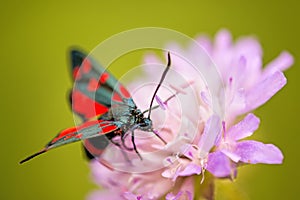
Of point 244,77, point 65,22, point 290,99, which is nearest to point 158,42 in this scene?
point 244,77

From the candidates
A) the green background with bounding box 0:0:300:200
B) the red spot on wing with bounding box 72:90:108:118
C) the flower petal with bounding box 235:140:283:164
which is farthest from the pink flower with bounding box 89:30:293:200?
the green background with bounding box 0:0:300:200

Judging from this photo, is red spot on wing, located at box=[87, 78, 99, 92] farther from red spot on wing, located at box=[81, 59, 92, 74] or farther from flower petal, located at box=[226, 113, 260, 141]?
flower petal, located at box=[226, 113, 260, 141]

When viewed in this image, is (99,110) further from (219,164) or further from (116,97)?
(219,164)

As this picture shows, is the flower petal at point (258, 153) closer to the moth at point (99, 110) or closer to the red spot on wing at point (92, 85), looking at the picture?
the moth at point (99, 110)

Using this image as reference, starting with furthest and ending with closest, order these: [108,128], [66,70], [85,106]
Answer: [66,70] < [85,106] < [108,128]

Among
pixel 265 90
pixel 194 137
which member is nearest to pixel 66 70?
pixel 194 137

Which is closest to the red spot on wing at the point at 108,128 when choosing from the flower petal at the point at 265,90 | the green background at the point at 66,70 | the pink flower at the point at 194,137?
the pink flower at the point at 194,137
